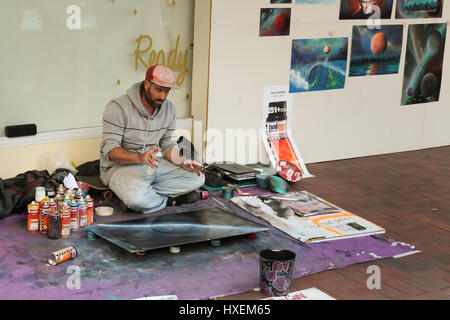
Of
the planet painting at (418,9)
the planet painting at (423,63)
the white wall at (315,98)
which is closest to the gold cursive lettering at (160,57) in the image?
the white wall at (315,98)

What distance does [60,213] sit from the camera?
14.0 feet

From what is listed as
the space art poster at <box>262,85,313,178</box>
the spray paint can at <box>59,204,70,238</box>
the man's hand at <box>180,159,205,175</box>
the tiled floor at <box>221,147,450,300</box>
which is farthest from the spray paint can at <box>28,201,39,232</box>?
the space art poster at <box>262,85,313,178</box>

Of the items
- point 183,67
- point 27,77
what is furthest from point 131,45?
point 27,77

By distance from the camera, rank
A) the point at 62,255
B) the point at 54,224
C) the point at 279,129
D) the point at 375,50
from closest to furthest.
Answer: the point at 62,255
the point at 54,224
the point at 279,129
the point at 375,50

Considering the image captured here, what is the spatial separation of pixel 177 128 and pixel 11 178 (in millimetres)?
1546

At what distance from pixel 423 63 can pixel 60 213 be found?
4438 mm

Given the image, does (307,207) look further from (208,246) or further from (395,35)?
(395,35)

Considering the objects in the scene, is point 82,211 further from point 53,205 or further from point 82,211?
point 53,205

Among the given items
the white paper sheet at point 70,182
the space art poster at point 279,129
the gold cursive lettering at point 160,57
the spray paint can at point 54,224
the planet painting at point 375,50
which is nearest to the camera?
the spray paint can at point 54,224

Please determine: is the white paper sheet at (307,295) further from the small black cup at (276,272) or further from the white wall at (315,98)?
the white wall at (315,98)

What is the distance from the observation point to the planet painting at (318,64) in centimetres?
616

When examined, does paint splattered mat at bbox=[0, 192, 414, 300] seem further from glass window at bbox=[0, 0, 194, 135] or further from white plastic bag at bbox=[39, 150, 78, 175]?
glass window at bbox=[0, 0, 194, 135]

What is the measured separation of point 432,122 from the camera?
7.26 m

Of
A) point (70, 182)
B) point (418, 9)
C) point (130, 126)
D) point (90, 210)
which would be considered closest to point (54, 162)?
point (70, 182)
